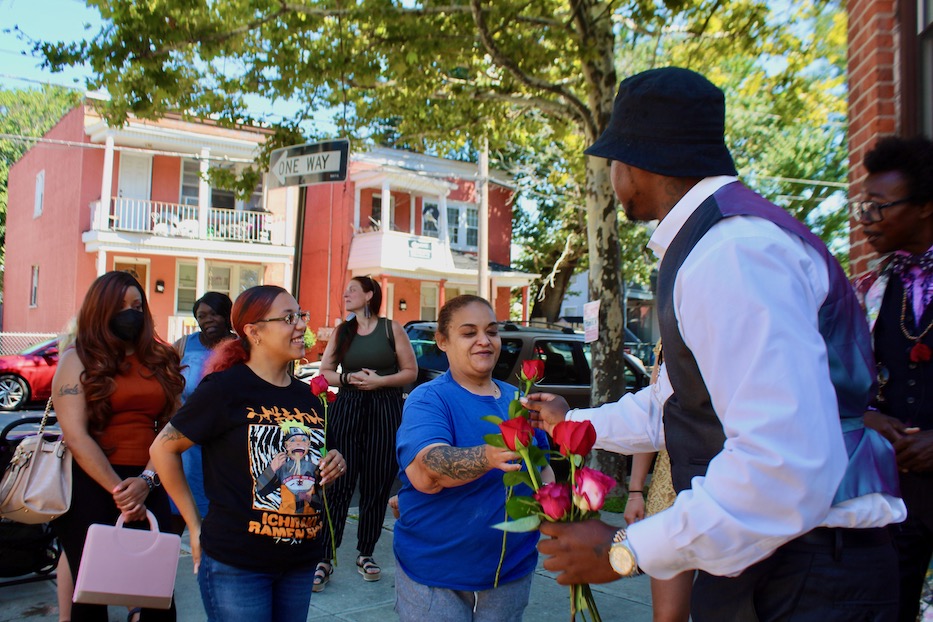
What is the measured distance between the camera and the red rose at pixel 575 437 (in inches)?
71.6

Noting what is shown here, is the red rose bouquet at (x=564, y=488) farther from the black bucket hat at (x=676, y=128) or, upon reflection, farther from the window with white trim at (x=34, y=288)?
the window with white trim at (x=34, y=288)

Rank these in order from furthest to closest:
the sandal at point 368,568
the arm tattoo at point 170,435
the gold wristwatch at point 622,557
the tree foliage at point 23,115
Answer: the tree foliage at point 23,115, the sandal at point 368,568, the arm tattoo at point 170,435, the gold wristwatch at point 622,557

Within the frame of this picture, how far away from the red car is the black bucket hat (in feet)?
51.6

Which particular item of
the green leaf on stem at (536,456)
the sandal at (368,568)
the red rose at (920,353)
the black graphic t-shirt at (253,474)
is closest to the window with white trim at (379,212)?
the sandal at (368,568)

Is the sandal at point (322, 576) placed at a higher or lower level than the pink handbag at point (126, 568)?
lower

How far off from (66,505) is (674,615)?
2.82 metres

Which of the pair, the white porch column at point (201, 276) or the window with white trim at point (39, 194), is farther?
the window with white trim at point (39, 194)

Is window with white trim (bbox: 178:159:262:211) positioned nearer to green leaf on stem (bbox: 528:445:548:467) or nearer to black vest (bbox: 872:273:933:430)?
black vest (bbox: 872:273:933:430)

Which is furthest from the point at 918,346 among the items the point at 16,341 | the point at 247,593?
the point at 16,341

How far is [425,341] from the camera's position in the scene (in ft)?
30.6

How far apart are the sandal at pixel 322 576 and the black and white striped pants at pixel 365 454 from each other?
33 centimetres

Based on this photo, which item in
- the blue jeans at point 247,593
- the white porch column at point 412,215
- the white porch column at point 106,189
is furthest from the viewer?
the white porch column at point 412,215

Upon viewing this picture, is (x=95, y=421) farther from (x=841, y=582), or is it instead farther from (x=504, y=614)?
(x=841, y=582)

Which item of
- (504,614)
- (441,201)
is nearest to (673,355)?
(504,614)
